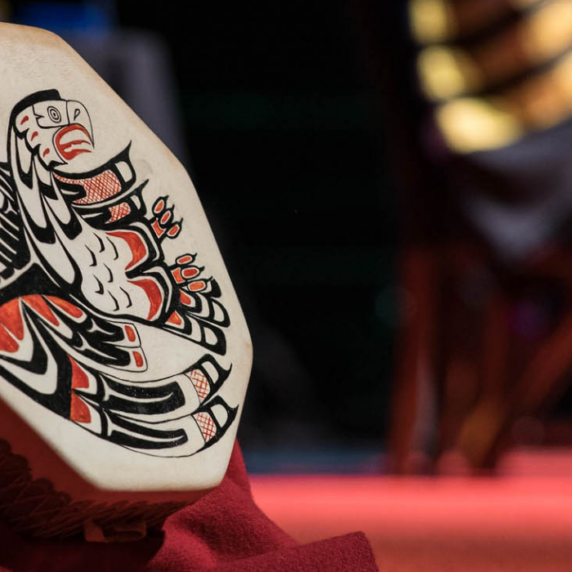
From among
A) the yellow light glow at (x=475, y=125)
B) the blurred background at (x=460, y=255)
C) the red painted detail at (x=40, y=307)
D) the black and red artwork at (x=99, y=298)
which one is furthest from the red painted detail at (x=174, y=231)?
the yellow light glow at (x=475, y=125)

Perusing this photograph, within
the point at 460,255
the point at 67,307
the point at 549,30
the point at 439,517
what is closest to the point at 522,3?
the point at 549,30

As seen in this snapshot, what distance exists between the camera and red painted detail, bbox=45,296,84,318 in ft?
1.46

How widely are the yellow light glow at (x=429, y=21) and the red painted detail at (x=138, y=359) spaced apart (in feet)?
3.86

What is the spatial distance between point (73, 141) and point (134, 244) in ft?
0.20

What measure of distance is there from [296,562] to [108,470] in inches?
5.0

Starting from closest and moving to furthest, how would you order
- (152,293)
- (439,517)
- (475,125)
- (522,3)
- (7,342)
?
(7,342)
(152,293)
(439,517)
(475,125)
(522,3)

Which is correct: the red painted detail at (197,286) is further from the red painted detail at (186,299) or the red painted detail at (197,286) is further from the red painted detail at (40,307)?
the red painted detail at (40,307)

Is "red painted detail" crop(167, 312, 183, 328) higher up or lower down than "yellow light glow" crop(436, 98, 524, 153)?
higher up

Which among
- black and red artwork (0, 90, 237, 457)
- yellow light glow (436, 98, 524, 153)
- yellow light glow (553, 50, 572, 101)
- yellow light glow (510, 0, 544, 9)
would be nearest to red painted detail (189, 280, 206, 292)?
black and red artwork (0, 90, 237, 457)

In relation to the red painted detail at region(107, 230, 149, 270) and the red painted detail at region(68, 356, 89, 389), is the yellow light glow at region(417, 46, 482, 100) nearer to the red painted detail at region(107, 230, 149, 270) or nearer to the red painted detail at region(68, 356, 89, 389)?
the red painted detail at region(107, 230, 149, 270)

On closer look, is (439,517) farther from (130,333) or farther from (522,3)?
(522,3)

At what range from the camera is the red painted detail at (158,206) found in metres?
0.54

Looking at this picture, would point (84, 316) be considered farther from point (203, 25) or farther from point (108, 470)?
point (203, 25)

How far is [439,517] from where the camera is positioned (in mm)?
995
